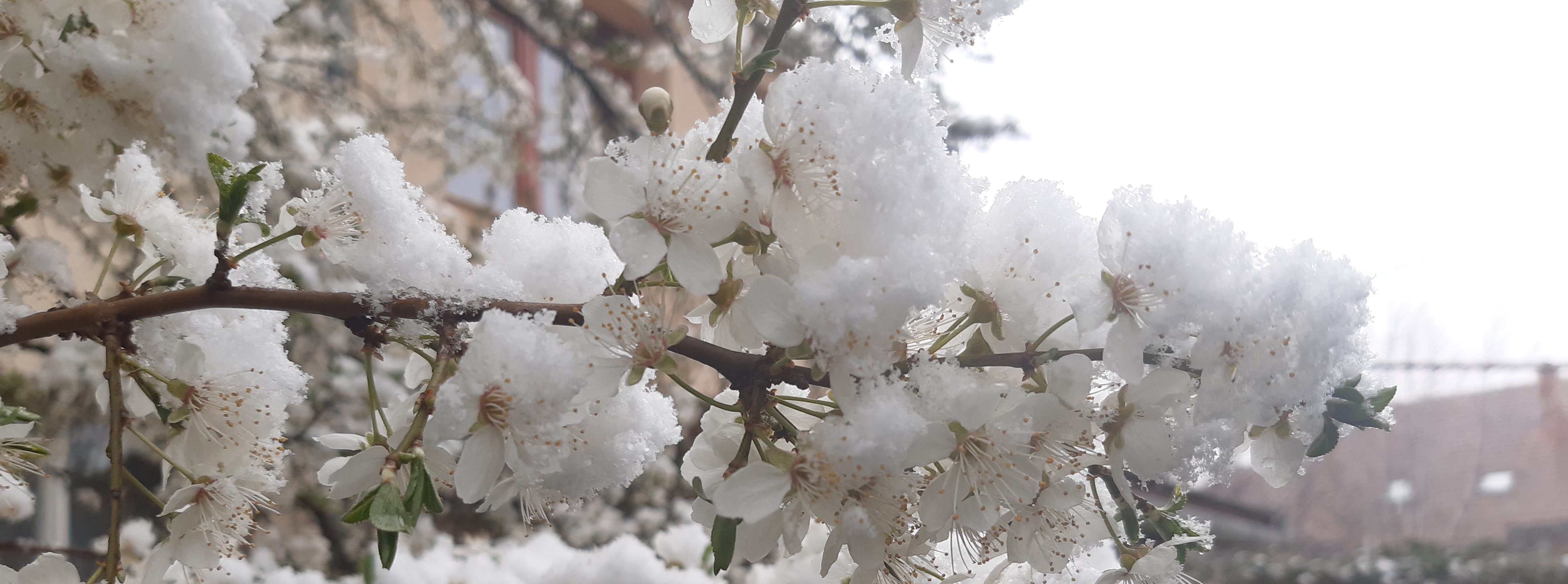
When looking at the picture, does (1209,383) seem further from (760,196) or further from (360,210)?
(360,210)

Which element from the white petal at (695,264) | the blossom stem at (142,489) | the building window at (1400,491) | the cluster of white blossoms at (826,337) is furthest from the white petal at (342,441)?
the building window at (1400,491)

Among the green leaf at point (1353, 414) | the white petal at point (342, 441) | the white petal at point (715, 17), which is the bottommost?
the green leaf at point (1353, 414)

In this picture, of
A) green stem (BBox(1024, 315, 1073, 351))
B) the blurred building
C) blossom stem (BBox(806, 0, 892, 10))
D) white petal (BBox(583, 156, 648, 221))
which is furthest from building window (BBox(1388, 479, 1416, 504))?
white petal (BBox(583, 156, 648, 221))

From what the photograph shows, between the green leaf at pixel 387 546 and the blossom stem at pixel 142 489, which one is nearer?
the green leaf at pixel 387 546

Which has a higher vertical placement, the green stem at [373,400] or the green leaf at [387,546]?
the green stem at [373,400]

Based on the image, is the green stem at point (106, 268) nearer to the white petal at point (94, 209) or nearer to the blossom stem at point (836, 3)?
the white petal at point (94, 209)

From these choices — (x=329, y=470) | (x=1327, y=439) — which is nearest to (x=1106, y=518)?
(x=1327, y=439)

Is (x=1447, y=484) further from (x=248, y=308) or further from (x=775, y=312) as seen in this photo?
(x=248, y=308)
